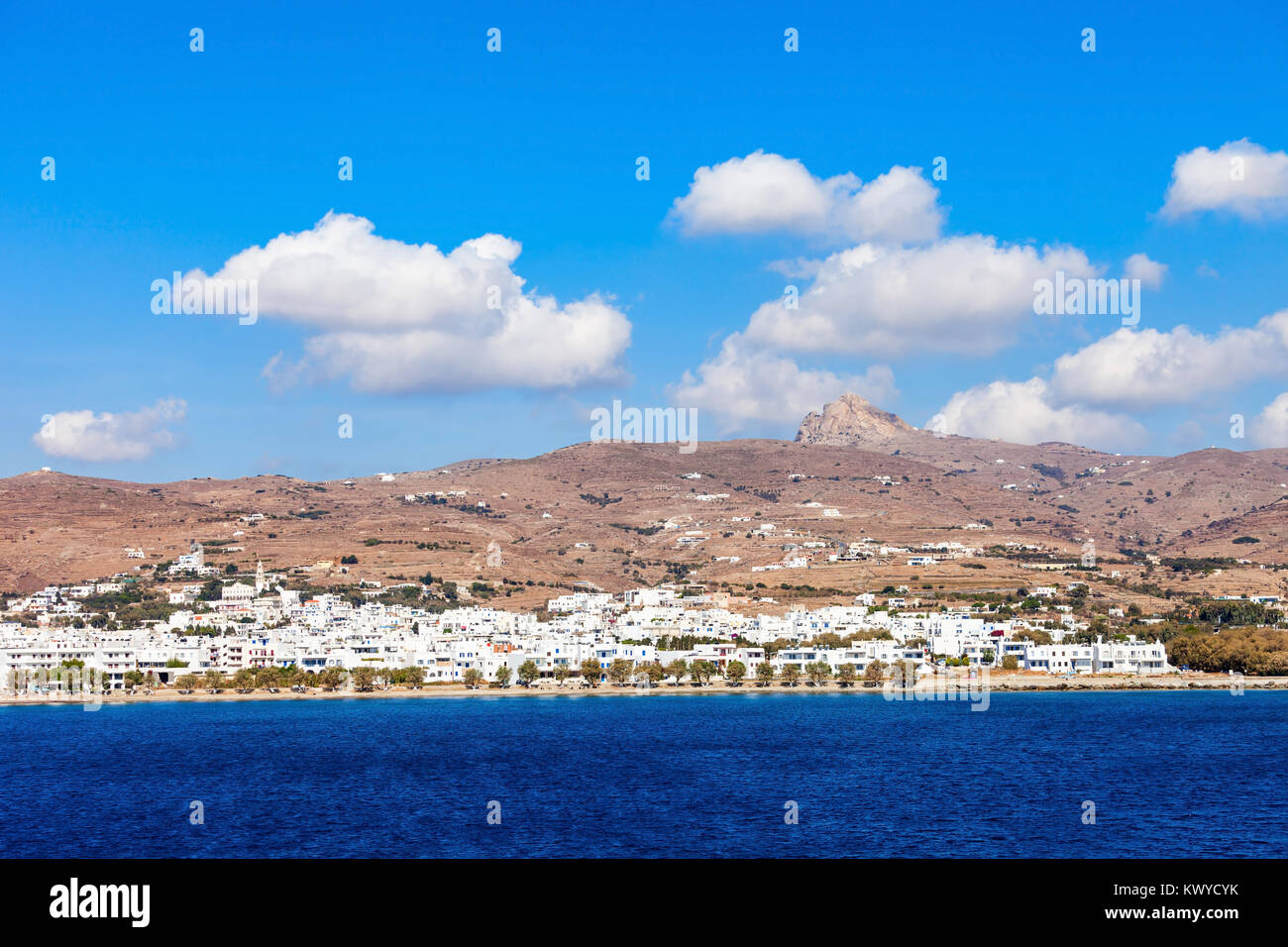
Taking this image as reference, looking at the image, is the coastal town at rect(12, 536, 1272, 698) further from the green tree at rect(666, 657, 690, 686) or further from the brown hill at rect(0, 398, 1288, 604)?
the brown hill at rect(0, 398, 1288, 604)

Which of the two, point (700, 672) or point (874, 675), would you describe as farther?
point (700, 672)

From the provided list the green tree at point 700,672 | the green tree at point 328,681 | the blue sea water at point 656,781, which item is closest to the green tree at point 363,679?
the green tree at point 328,681

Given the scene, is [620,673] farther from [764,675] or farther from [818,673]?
[818,673]

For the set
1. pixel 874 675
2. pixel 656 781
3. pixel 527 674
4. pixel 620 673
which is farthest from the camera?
pixel 527 674

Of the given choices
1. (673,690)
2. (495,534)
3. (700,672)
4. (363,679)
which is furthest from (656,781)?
(495,534)
